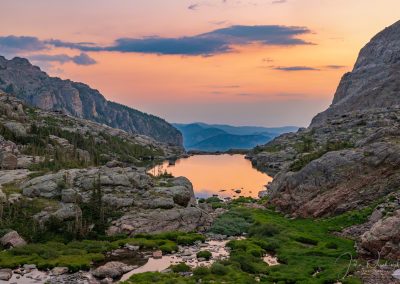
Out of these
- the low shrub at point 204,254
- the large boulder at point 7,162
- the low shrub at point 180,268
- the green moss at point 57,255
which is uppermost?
the large boulder at point 7,162

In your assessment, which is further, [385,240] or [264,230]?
[264,230]

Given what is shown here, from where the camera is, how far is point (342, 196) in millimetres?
66500

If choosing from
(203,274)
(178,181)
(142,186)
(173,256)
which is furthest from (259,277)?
(178,181)

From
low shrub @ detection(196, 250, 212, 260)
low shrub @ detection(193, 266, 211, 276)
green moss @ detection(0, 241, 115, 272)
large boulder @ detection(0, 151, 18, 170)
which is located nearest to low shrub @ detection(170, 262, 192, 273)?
low shrub @ detection(193, 266, 211, 276)

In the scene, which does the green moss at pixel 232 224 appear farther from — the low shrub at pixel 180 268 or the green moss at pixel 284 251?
the low shrub at pixel 180 268

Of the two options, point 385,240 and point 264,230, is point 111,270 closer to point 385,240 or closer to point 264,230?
point 264,230

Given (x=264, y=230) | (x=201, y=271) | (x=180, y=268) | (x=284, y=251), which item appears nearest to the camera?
(x=201, y=271)

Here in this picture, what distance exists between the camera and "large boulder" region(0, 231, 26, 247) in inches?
2074

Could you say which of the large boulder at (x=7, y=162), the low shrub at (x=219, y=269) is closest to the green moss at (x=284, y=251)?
the low shrub at (x=219, y=269)

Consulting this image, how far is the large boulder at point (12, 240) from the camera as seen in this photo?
173 ft

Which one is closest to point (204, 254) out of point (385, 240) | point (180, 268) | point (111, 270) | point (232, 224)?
point (180, 268)

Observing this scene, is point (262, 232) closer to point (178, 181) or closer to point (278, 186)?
point (278, 186)

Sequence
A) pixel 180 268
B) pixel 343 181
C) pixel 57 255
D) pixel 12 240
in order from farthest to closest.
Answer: pixel 343 181, pixel 12 240, pixel 57 255, pixel 180 268

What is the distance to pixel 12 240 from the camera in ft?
174
